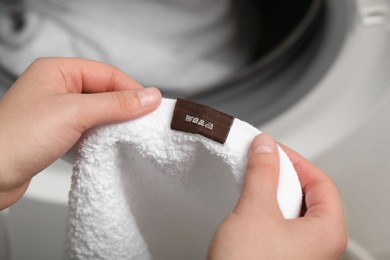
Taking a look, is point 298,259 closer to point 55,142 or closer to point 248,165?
point 248,165

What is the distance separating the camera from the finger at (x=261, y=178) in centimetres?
46

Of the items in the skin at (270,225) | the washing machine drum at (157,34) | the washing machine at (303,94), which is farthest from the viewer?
the washing machine drum at (157,34)

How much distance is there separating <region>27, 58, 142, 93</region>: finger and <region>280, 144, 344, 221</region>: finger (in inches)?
6.4

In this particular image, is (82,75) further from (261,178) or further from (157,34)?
(157,34)

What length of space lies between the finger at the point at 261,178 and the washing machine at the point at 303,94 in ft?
0.57

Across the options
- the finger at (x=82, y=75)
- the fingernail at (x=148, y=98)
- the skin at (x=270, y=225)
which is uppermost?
the finger at (x=82, y=75)

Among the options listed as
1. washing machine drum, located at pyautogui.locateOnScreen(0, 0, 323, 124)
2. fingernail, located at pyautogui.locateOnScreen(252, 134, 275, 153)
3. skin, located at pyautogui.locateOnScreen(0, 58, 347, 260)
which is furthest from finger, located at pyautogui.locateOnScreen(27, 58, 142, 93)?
washing machine drum, located at pyautogui.locateOnScreen(0, 0, 323, 124)

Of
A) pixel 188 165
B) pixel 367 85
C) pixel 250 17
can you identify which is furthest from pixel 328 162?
pixel 250 17

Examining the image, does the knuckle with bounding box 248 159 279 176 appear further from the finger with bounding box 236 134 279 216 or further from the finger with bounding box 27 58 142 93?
the finger with bounding box 27 58 142 93

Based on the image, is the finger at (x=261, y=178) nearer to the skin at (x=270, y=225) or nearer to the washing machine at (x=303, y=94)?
the skin at (x=270, y=225)

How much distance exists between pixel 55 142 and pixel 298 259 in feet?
0.70

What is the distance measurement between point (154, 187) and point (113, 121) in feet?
0.28

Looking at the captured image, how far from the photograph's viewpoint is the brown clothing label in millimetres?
489

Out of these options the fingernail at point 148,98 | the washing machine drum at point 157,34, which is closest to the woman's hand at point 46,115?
the fingernail at point 148,98
